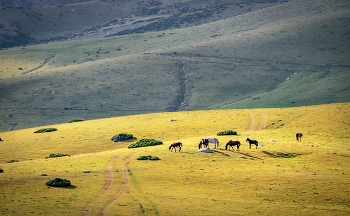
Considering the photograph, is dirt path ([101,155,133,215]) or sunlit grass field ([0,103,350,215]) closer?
dirt path ([101,155,133,215])

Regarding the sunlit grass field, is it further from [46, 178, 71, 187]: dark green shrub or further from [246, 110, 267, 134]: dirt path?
[246, 110, 267, 134]: dirt path

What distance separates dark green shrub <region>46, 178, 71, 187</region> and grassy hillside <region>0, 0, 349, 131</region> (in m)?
79.9

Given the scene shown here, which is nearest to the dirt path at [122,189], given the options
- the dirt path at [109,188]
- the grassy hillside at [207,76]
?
the dirt path at [109,188]

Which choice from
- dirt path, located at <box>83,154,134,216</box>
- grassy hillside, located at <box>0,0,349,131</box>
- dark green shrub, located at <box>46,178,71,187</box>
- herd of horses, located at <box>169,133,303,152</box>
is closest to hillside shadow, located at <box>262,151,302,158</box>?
herd of horses, located at <box>169,133,303,152</box>

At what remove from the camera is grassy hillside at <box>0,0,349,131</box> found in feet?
337

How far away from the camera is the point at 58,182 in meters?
18.7

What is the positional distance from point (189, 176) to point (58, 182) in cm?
885

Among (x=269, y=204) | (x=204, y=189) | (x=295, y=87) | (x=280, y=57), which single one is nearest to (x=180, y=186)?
(x=204, y=189)

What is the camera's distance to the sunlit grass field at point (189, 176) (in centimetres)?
1666

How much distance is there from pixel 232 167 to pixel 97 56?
156 meters

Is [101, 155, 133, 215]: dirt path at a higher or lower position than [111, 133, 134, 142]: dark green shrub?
lower

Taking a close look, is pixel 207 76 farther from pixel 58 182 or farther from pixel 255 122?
pixel 58 182

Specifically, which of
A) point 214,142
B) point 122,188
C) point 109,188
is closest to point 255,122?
point 214,142

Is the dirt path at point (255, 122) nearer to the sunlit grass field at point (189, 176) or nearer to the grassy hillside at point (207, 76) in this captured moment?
the sunlit grass field at point (189, 176)
